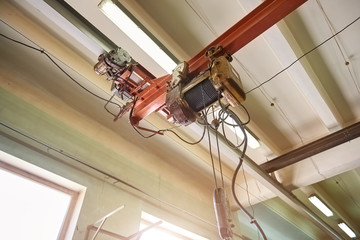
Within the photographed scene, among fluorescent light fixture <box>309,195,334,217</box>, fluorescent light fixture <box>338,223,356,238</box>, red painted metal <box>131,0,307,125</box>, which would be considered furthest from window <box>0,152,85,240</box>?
fluorescent light fixture <box>338,223,356,238</box>

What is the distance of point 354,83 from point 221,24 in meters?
1.72

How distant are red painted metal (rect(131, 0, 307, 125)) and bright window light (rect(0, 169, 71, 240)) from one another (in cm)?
106

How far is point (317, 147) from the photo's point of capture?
8.85 ft

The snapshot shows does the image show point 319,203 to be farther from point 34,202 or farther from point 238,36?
point 34,202

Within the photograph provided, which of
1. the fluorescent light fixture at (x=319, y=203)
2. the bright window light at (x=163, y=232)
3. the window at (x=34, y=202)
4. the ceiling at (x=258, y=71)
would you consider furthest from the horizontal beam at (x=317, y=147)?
the window at (x=34, y=202)

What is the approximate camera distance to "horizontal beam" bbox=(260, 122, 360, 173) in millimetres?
2545

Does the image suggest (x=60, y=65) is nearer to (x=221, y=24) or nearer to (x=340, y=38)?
(x=221, y=24)

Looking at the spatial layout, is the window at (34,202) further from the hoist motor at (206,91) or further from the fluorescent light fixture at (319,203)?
the fluorescent light fixture at (319,203)

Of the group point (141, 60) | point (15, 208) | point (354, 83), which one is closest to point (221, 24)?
point (141, 60)

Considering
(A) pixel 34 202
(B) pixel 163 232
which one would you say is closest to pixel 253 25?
(A) pixel 34 202

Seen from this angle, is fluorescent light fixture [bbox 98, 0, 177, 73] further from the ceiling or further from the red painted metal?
the red painted metal

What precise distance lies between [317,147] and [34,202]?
9.71 ft

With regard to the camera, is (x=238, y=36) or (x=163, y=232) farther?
(x=163, y=232)

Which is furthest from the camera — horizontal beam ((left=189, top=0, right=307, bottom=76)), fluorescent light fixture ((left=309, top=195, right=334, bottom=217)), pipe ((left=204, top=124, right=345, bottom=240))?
fluorescent light fixture ((left=309, top=195, right=334, bottom=217))
